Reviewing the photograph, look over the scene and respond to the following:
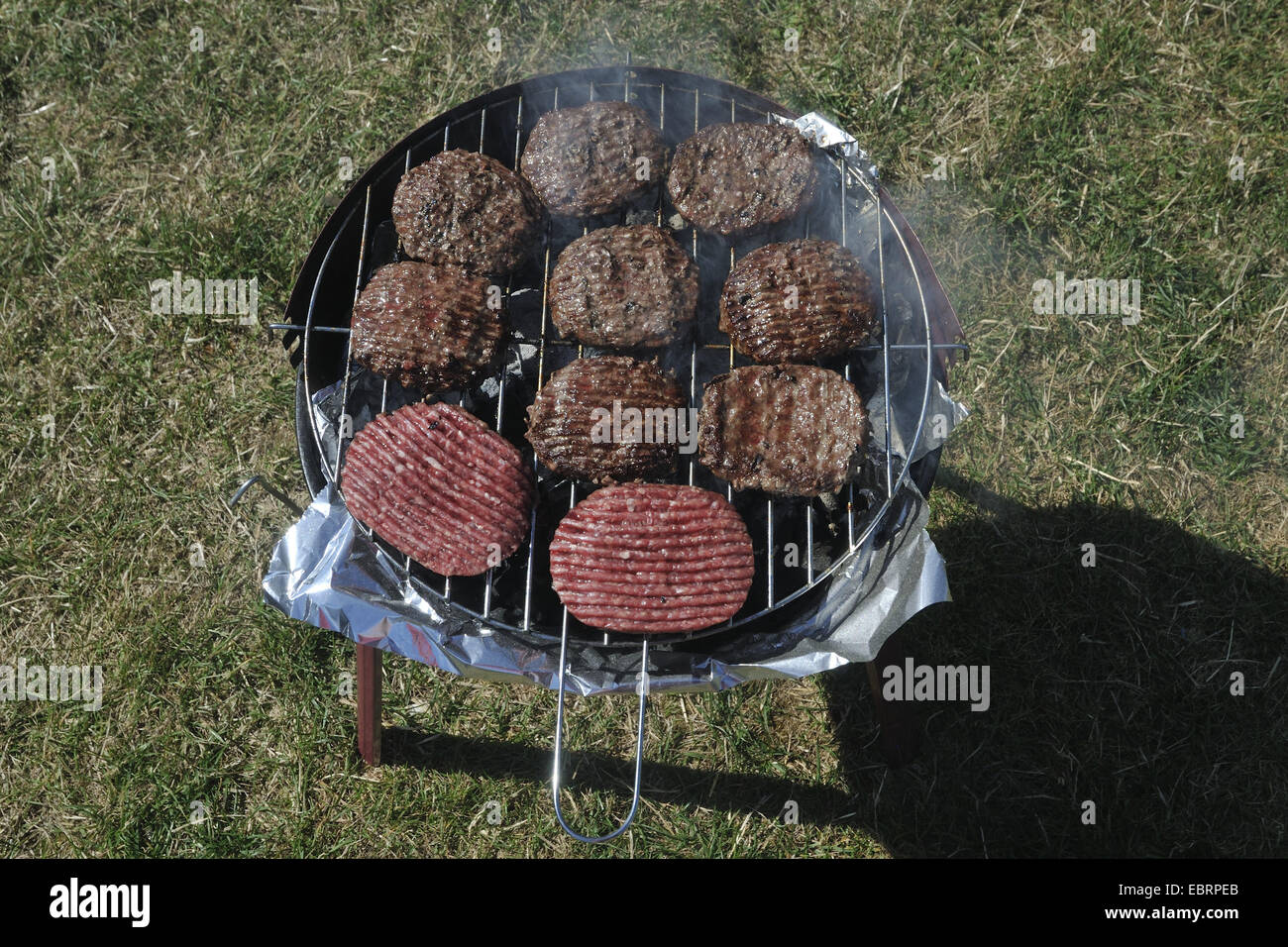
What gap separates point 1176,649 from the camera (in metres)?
6.00

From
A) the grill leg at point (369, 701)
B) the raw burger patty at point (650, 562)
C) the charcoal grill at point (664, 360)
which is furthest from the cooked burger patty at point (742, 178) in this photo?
the grill leg at point (369, 701)

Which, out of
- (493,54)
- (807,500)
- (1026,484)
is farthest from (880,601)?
(493,54)

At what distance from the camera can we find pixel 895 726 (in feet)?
18.2

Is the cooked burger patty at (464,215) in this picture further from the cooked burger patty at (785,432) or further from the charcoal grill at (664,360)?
the cooked burger patty at (785,432)

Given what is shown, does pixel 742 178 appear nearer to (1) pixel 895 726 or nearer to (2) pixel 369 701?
(1) pixel 895 726

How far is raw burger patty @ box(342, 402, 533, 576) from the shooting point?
167 inches

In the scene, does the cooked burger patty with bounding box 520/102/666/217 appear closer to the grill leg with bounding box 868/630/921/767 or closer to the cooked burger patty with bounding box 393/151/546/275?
the cooked burger patty with bounding box 393/151/546/275

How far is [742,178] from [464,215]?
1.48m

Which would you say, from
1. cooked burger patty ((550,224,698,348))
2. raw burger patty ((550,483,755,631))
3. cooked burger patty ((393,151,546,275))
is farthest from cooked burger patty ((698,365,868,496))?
cooked burger patty ((393,151,546,275))

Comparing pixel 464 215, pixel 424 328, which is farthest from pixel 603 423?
pixel 464 215

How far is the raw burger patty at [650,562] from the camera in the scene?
163 inches

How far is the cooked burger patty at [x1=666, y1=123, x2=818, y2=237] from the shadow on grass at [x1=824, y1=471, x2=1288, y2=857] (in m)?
2.73
